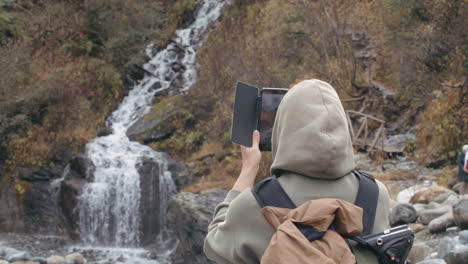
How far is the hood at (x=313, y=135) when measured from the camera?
1869 millimetres

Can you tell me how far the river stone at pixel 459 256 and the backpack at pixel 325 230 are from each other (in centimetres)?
415

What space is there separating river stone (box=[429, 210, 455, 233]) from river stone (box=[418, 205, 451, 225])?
1.07 ft

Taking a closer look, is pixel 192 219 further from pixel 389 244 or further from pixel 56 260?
pixel 389 244

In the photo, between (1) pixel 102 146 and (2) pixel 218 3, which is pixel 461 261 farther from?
(2) pixel 218 3

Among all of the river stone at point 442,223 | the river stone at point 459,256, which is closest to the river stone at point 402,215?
the river stone at point 442,223

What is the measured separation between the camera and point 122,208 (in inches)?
596

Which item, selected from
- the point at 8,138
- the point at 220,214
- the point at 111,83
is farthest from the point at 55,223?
the point at 220,214

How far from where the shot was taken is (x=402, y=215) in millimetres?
8227

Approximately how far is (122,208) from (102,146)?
257 centimetres

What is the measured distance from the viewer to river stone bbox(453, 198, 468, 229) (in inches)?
271

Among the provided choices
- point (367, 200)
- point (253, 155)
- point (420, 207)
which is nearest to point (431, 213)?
point (420, 207)

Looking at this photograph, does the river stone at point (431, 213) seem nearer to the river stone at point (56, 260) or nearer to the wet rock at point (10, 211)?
the river stone at point (56, 260)

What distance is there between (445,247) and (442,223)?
104 centimetres

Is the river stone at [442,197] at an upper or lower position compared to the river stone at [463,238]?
Answer: lower
